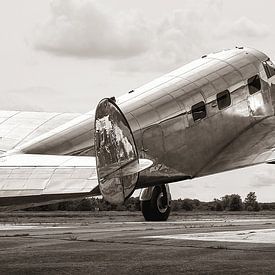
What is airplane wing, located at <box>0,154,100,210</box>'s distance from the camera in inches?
285

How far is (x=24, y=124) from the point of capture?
563 inches

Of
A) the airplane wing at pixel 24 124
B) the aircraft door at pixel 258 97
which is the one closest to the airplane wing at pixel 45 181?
the airplane wing at pixel 24 124

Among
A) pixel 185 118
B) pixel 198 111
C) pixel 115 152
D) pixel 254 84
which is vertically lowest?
pixel 115 152

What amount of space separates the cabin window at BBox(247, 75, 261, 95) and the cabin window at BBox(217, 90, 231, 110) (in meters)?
1.42

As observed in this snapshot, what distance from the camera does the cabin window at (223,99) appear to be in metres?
17.9

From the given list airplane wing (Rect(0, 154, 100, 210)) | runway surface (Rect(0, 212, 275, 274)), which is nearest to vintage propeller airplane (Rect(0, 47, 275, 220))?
airplane wing (Rect(0, 154, 100, 210))

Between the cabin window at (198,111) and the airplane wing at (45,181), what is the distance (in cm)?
879

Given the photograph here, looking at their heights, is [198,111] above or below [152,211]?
above

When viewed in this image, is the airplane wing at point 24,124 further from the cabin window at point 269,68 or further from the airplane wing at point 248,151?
the cabin window at point 269,68

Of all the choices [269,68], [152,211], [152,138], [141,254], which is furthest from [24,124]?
[269,68]

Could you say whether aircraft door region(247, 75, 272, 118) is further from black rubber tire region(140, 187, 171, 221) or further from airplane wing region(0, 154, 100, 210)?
airplane wing region(0, 154, 100, 210)

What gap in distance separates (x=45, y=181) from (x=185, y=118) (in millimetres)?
8957

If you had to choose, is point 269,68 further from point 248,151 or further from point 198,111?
point 198,111

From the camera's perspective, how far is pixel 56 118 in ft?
50.1
